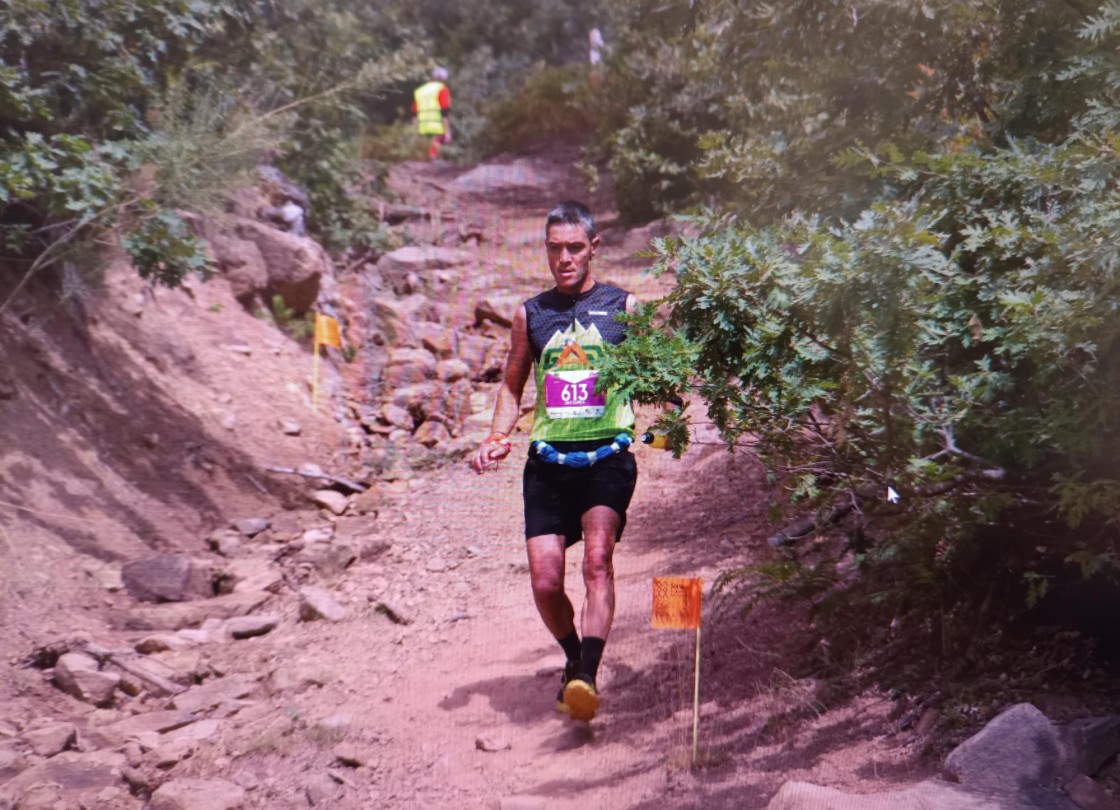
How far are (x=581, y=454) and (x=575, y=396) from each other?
0.65ft

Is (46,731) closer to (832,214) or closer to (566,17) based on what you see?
(832,214)

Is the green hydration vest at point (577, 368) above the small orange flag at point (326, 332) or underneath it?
underneath

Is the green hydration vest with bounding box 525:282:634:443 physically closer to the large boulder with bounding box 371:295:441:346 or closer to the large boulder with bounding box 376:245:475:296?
the large boulder with bounding box 371:295:441:346

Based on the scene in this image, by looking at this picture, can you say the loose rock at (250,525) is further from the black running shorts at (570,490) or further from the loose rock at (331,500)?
the black running shorts at (570,490)

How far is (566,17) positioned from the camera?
20.5 meters

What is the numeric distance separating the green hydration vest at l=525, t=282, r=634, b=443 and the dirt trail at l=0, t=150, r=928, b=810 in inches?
42.8

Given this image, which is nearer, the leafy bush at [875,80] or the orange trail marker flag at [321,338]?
the leafy bush at [875,80]

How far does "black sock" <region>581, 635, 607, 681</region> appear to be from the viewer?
3932 mm

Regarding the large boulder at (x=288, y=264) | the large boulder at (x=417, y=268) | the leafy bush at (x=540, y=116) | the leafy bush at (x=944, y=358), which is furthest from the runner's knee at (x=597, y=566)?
the leafy bush at (x=540, y=116)

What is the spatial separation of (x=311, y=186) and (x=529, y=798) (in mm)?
9720

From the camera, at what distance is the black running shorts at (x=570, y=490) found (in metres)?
Answer: 4.09

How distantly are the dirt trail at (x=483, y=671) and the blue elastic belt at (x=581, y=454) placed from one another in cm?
98

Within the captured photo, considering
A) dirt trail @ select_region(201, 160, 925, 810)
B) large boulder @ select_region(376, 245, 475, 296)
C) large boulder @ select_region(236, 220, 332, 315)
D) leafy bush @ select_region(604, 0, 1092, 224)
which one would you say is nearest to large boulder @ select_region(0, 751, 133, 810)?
dirt trail @ select_region(201, 160, 925, 810)

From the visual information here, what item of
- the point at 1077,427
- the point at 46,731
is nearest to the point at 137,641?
the point at 46,731
